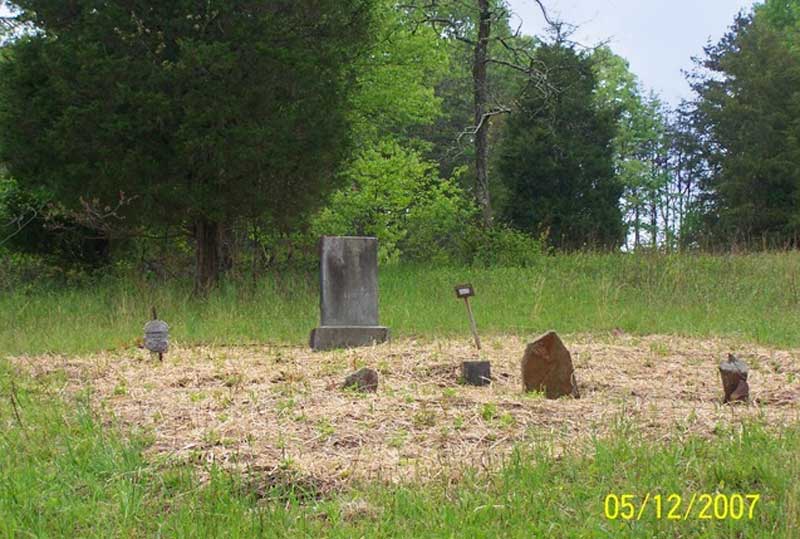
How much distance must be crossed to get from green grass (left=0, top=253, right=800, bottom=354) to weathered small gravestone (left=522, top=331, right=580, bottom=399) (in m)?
4.35

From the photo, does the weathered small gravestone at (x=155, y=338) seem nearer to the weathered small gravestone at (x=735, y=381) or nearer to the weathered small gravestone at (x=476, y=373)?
the weathered small gravestone at (x=476, y=373)

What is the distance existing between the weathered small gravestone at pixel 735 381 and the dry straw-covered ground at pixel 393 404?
109mm

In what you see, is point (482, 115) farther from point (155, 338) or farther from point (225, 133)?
point (155, 338)

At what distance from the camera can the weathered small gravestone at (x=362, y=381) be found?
242 inches

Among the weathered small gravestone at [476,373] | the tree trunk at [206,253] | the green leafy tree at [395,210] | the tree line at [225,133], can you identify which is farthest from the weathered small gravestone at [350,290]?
the green leafy tree at [395,210]

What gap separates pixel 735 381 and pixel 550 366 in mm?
1183

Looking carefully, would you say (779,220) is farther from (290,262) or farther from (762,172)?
(290,262)

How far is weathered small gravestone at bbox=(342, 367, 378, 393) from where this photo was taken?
242 inches

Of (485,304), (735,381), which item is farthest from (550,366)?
(485,304)

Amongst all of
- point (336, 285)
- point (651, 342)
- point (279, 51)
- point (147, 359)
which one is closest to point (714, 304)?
point (651, 342)

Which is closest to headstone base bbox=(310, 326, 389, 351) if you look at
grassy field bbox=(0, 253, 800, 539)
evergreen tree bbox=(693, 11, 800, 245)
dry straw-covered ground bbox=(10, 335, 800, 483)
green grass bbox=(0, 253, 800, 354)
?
dry straw-covered ground bbox=(10, 335, 800, 483)

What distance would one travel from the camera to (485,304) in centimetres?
1376

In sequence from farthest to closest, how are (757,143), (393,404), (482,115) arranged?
(757,143)
(482,115)
(393,404)

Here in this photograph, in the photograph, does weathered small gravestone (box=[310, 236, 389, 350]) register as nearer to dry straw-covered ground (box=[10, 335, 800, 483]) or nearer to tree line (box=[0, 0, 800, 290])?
dry straw-covered ground (box=[10, 335, 800, 483])
